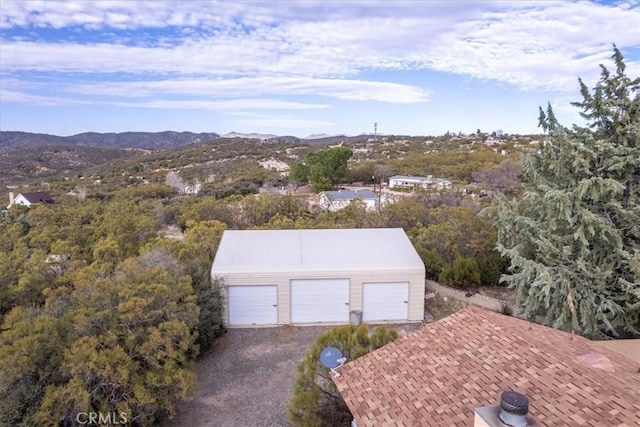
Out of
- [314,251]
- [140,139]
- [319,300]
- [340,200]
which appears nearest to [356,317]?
[319,300]

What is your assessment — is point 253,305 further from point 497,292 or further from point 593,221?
point 593,221

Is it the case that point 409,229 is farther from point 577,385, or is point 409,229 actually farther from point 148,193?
point 148,193

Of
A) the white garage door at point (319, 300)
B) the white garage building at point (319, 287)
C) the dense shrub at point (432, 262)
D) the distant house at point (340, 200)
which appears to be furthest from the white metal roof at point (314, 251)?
the distant house at point (340, 200)

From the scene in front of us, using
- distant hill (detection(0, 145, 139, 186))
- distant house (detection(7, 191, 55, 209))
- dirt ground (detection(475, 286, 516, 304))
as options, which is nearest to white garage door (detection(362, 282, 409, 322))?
dirt ground (detection(475, 286, 516, 304))

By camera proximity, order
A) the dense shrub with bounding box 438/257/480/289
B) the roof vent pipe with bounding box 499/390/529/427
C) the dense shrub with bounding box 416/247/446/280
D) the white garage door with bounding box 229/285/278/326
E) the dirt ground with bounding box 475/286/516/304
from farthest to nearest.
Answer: the dense shrub with bounding box 416/247/446/280 → the dense shrub with bounding box 438/257/480/289 → the dirt ground with bounding box 475/286/516/304 → the white garage door with bounding box 229/285/278/326 → the roof vent pipe with bounding box 499/390/529/427

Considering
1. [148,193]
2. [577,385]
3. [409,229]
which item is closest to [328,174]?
[148,193]

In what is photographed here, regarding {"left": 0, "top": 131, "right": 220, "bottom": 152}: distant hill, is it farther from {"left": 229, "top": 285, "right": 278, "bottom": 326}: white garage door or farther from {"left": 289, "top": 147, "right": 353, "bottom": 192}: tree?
{"left": 229, "top": 285, "right": 278, "bottom": 326}: white garage door
